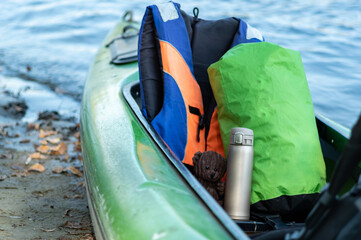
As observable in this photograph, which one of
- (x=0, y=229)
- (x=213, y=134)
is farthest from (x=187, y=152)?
(x=0, y=229)

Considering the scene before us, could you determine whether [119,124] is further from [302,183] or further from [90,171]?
[302,183]

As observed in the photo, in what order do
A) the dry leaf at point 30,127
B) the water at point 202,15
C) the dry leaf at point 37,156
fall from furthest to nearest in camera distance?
the water at point 202,15, the dry leaf at point 30,127, the dry leaf at point 37,156

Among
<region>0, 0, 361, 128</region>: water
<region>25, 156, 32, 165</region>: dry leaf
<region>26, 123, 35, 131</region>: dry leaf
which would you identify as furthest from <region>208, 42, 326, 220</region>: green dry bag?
<region>0, 0, 361, 128</region>: water

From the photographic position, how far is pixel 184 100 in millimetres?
2219

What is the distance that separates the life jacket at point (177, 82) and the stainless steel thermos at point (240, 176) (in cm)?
40

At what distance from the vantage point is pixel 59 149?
3643mm

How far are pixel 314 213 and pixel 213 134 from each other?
1125 millimetres

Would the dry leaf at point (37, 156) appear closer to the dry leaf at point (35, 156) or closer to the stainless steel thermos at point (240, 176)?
the dry leaf at point (35, 156)

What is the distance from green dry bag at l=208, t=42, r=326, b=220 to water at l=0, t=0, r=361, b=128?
9.97 ft

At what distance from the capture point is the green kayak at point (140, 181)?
4.25 feet

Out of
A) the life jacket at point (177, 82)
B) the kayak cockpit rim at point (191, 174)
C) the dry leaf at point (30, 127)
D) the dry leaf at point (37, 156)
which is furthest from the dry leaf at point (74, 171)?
the life jacket at point (177, 82)

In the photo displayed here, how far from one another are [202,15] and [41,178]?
23.1 ft

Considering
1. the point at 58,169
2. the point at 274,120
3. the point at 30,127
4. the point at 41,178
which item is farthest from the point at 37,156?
the point at 274,120

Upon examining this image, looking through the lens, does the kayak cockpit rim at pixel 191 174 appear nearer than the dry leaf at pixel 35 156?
Yes
